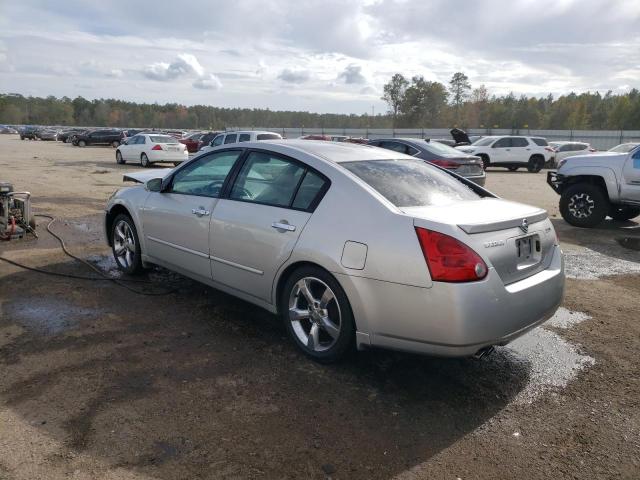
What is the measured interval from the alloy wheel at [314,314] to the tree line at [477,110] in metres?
94.3

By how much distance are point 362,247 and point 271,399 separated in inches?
44.1

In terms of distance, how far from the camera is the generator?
7.34 m

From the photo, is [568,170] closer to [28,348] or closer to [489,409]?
[489,409]

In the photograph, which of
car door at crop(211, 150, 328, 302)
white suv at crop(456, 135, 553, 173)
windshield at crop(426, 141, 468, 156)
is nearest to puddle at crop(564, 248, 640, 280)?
car door at crop(211, 150, 328, 302)

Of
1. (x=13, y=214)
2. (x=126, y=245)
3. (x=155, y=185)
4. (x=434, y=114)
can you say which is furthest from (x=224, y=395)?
(x=434, y=114)

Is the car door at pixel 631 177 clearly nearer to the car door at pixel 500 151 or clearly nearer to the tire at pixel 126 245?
the tire at pixel 126 245

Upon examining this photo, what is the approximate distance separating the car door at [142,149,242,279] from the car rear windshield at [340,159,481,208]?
1255 millimetres

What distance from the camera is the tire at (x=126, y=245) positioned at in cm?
569

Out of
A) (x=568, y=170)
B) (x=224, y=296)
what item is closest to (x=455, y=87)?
(x=568, y=170)

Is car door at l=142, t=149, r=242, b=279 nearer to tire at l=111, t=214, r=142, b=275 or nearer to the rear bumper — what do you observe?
tire at l=111, t=214, r=142, b=275

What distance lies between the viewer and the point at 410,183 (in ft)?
13.4

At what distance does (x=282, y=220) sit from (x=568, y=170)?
318 inches

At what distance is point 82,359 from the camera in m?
3.84

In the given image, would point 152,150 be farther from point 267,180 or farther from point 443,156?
point 267,180
